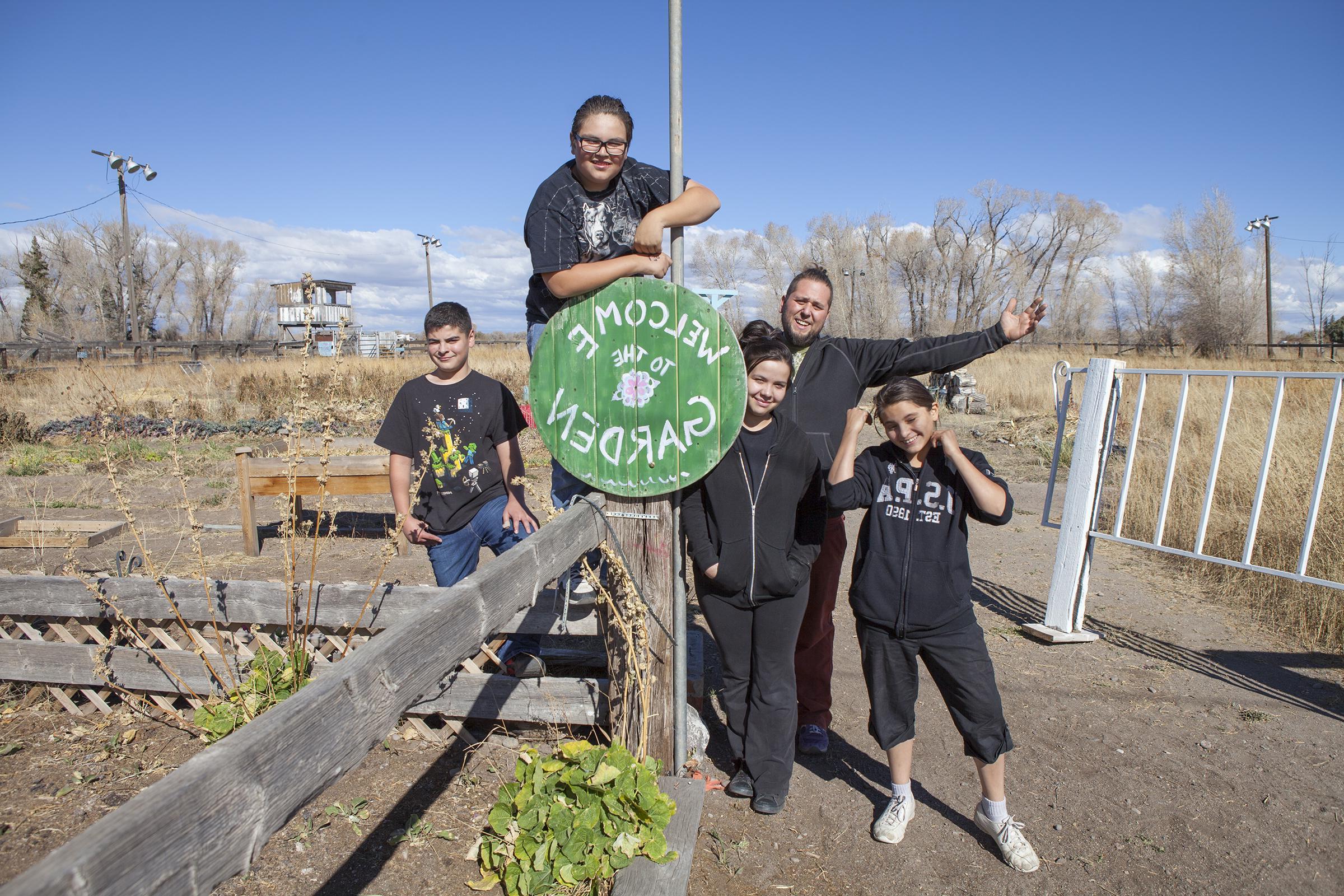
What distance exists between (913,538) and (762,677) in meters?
0.76

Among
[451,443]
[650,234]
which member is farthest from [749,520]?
[451,443]

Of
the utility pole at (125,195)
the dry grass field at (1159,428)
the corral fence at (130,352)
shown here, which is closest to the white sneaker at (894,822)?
the dry grass field at (1159,428)

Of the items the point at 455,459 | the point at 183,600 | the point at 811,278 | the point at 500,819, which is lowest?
the point at 500,819

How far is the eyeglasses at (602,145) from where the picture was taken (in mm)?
2465

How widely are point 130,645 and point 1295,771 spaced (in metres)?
5.32

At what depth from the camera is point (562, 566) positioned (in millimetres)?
2301

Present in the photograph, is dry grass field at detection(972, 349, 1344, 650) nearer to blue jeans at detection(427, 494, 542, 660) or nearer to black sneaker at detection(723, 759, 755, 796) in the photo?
black sneaker at detection(723, 759, 755, 796)

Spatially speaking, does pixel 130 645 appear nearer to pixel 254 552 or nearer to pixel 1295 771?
pixel 254 552

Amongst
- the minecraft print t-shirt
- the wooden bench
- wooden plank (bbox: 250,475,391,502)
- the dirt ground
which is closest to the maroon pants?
the dirt ground

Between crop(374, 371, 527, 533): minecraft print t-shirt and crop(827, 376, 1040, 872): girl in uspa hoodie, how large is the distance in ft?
5.49

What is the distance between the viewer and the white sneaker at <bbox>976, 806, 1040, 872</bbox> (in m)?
2.69

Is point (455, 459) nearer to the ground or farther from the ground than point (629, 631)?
farther from the ground

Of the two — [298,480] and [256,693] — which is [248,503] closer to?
[298,480]

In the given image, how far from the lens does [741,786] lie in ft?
10.1
